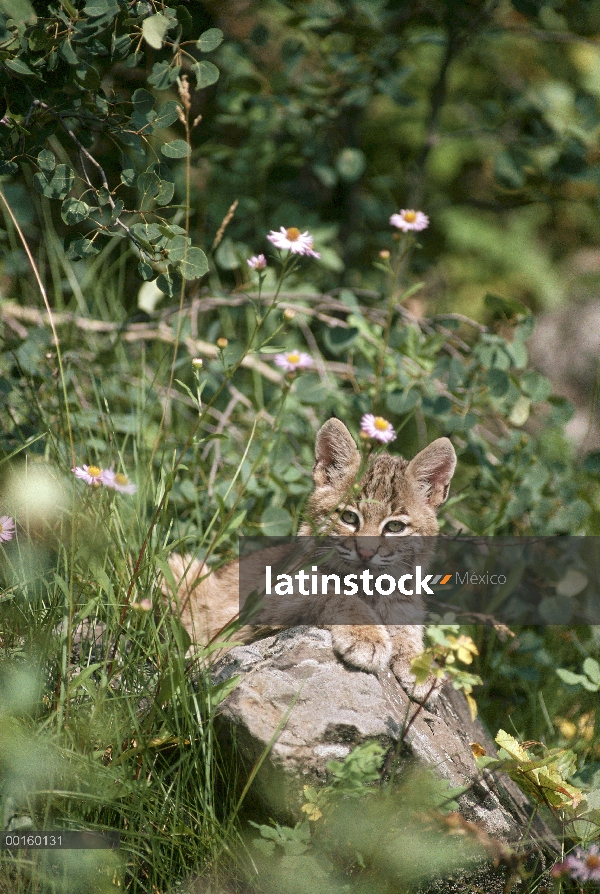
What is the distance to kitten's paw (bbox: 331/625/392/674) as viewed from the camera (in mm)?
2574

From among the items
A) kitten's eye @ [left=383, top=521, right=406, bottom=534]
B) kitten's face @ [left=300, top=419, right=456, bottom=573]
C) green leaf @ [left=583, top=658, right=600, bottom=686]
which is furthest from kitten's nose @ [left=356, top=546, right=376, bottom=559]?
green leaf @ [left=583, top=658, right=600, bottom=686]

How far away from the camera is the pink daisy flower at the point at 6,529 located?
267 cm

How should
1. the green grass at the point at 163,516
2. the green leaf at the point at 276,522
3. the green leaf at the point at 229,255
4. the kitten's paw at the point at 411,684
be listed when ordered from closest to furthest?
the green grass at the point at 163,516, the kitten's paw at the point at 411,684, the green leaf at the point at 276,522, the green leaf at the point at 229,255

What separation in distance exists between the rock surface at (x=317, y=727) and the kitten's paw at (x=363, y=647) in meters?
0.03

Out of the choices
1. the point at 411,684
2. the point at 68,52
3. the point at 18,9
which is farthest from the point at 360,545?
the point at 18,9

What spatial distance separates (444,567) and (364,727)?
131cm

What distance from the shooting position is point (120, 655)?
2443mm

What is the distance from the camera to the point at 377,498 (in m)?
3.01

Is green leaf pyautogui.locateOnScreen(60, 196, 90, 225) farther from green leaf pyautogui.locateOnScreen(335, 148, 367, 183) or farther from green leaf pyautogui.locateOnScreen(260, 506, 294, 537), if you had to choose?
green leaf pyautogui.locateOnScreen(335, 148, 367, 183)

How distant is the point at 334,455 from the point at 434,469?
39 cm

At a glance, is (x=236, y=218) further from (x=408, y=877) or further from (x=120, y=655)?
(x=408, y=877)

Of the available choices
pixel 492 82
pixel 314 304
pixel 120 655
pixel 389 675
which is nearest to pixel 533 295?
pixel 492 82

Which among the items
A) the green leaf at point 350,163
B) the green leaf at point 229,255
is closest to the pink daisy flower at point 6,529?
the green leaf at point 229,255

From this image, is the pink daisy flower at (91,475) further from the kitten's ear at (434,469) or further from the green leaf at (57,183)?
the kitten's ear at (434,469)
